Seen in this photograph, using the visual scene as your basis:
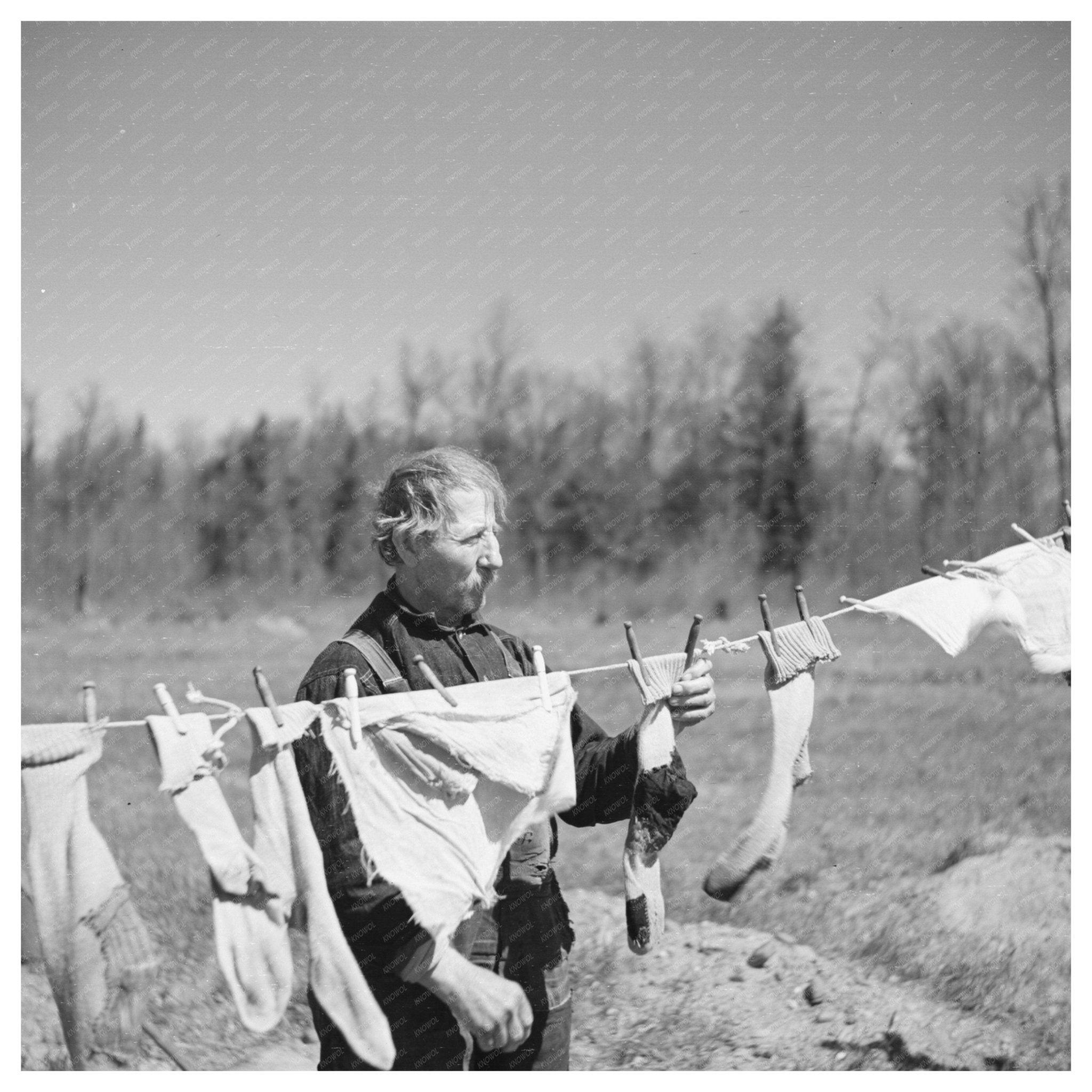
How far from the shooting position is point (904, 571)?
3.53 metres

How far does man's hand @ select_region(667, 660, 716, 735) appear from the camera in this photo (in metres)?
1.83

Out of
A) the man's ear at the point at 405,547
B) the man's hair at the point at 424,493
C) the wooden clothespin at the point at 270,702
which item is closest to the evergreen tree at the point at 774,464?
the man's hair at the point at 424,493

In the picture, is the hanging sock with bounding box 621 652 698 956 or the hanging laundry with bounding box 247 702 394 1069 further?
the hanging sock with bounding box 621 652 698 956

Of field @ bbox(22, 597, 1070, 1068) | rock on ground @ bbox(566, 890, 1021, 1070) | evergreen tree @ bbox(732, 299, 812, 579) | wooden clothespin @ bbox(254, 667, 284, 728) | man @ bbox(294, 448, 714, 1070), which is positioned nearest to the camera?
wooden clothespin @ bbox(254, 667, 284, 728)

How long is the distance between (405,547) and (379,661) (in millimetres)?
215

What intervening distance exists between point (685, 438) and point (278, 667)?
1.75 meters

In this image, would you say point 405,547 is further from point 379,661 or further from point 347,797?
point 347,797

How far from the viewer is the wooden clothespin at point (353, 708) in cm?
166

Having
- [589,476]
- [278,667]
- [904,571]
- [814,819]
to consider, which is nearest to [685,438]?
[589,476]

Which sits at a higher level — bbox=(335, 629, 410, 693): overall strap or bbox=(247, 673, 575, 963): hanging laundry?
bbox=(335, 629, 410, 693): overall strap

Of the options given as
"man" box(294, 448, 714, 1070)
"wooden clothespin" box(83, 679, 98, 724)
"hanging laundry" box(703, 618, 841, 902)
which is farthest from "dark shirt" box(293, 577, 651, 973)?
"wooden clothespin" box(83, 679, 98, 724)

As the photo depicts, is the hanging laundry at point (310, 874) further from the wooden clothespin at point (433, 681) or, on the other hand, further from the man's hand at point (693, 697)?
the man's hand at point (693, 697)

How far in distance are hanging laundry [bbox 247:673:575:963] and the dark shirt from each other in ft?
0.11

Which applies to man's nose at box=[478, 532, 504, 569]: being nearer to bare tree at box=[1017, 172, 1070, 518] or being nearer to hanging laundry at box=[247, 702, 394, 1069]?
hanging laundry at box=[247, 702, 394, 1069]
